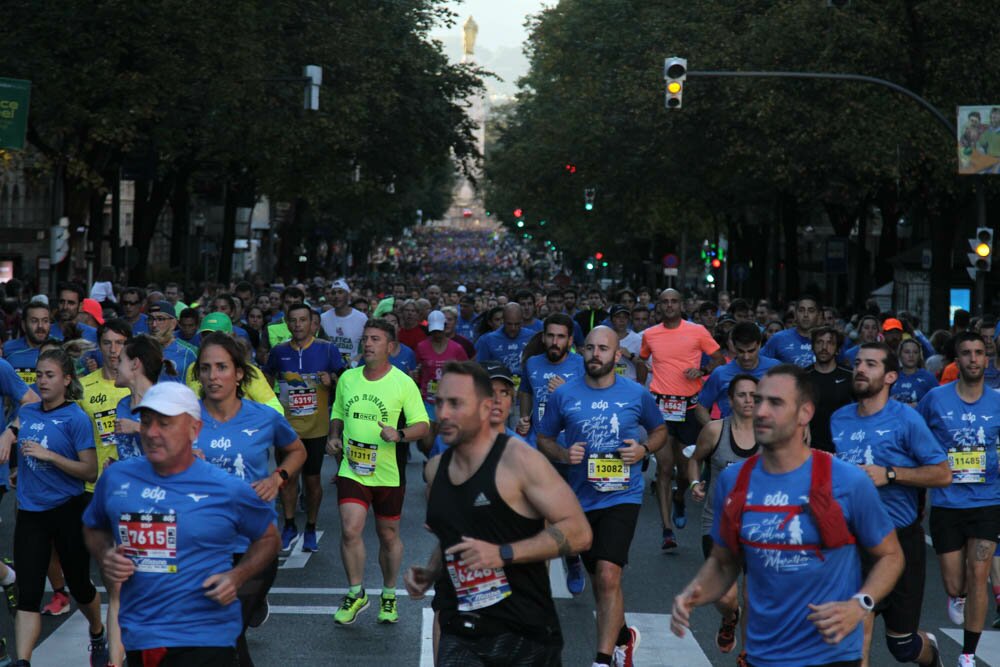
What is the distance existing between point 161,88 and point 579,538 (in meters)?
24.2

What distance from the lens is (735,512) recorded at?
19.0ft

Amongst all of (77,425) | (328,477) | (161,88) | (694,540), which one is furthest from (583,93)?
(77,425)

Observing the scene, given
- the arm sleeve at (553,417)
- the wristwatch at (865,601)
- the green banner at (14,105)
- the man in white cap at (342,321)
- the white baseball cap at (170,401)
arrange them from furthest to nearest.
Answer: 1. the green banner at (14,105)
2. the man in white cap at (342,321)
3. the arm sleeve at (553,417)
4. the white baseball cap at (170,401)
5. the wristwatch at (865,601)

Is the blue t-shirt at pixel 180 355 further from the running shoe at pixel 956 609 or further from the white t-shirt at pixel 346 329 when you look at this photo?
the white t-shirt at pixel 346 329

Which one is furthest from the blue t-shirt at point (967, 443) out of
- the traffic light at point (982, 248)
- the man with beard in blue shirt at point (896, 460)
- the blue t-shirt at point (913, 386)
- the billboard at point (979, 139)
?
the traffic light at point (982, 248)

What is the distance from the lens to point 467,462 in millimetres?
5926

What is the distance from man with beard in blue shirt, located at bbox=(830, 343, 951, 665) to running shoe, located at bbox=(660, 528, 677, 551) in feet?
15.2

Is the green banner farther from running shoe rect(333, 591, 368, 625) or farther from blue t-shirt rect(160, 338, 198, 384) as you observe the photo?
running shoe rect(333, 591, 368, 625)

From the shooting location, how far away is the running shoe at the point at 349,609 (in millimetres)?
10070

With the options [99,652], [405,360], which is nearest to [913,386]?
[405,360]

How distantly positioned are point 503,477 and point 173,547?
1.14 m

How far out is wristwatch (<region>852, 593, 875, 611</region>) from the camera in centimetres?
551

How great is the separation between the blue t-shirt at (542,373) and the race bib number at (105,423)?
3291 millimetres

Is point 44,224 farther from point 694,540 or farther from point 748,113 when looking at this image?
point 694,540
